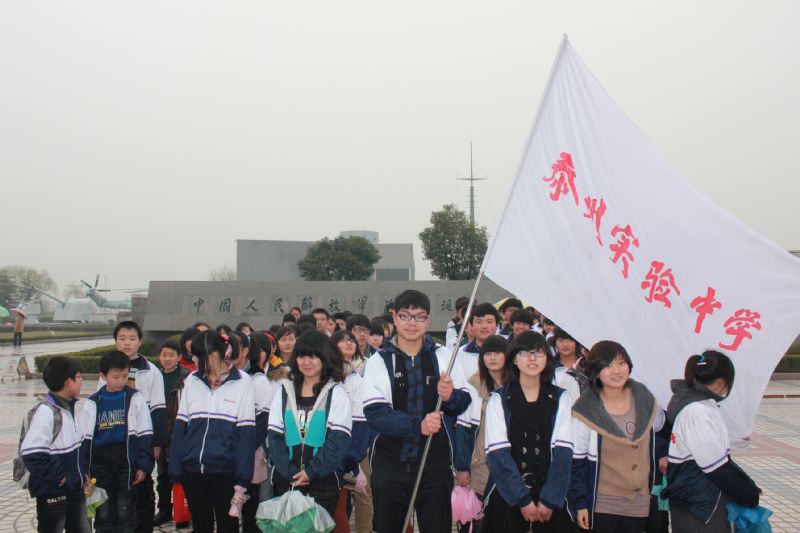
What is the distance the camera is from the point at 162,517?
493cm

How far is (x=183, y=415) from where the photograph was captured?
3695mm

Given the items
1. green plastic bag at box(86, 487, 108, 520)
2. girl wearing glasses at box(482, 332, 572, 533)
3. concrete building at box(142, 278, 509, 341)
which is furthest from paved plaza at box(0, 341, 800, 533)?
concrete building at box(142, 278, 509, 341)

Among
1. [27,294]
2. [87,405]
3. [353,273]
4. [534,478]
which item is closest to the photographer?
[534,478]

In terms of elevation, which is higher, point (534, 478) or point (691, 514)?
point (534, 478)

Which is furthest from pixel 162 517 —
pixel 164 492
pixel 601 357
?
pixel 601 357

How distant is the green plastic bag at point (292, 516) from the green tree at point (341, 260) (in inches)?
1021

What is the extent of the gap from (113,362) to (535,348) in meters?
2.53

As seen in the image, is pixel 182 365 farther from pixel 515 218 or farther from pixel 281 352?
pixel 515 218

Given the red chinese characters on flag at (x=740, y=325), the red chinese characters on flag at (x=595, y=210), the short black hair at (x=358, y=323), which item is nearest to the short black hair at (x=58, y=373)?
the short black hair at (x=358, y=323)

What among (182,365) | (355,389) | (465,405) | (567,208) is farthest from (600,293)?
(182,365)

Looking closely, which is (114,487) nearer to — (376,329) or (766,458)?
(376,329)

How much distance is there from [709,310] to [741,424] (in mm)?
606

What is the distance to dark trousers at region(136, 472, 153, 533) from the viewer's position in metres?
4.40

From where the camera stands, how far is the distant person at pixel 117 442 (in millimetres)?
3828
